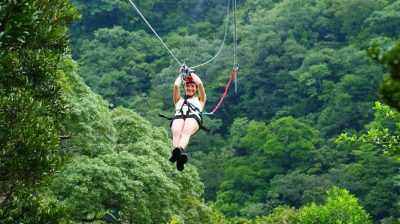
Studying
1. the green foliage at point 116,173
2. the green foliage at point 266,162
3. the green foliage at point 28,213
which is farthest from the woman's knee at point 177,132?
the green foliage at point 266,162

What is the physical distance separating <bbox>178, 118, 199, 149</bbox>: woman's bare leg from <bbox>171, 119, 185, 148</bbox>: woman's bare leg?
4 centimetres

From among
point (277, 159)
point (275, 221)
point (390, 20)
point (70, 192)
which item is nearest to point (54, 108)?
point (70, 192)

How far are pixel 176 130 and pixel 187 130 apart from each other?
0.51ft

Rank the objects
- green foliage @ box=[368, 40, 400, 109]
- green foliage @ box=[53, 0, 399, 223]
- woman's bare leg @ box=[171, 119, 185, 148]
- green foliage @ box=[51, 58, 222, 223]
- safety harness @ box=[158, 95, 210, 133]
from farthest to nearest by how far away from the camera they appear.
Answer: green foliage @ box=[53, 0, 399, 223] → green foliage @ box=[51, 58, 222, 223] → safety harness @ box=[158, 95, 210, 133] → woman's bare leg @ box=[171, 119, 185, 148] → green foliage @ box=[368, 40, 400, 109]

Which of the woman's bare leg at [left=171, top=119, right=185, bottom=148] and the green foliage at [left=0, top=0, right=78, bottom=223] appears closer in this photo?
the green foliage at [left=0, top=0, right=78, bottom=223]

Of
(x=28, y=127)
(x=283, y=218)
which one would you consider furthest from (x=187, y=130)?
(x=283, y=218)

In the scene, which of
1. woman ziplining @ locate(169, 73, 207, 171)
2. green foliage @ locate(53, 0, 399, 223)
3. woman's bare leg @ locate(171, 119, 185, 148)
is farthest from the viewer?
green foliage @ locate(53, 0, 399, 223)

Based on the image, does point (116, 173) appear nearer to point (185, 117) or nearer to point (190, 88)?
point (190, 88)

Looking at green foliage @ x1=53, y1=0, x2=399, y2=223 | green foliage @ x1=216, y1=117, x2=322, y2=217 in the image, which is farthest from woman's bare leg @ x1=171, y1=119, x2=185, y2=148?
green foliage @ x1=216, y1=117, x2=322, y2=217

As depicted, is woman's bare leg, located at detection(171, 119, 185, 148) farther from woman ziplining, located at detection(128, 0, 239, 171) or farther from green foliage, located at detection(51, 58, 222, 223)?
green foliage, located at detection(51, 58, 222, 223)

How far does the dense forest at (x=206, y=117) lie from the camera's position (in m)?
11.2

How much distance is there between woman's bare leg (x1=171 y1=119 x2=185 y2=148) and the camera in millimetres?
11195

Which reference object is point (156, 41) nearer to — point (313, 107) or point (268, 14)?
point (268, 14)

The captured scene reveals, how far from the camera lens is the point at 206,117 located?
2724 inches
